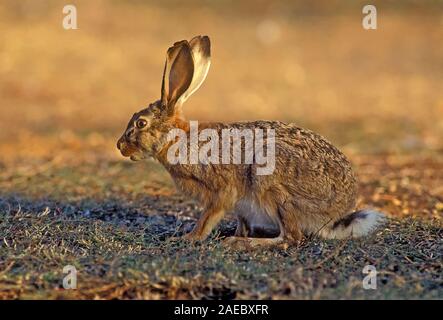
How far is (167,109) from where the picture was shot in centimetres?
624

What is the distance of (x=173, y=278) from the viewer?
5.02 meters

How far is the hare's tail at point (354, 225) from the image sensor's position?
5980 mm

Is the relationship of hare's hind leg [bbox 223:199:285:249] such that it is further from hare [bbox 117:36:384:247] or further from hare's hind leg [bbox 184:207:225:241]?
hare's hind leg [bbox 184:207:225:241]

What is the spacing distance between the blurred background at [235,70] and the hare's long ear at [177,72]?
14.9ft

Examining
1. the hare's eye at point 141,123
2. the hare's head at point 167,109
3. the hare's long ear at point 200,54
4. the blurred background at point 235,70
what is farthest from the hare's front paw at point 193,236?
the blurred background at point 235,70

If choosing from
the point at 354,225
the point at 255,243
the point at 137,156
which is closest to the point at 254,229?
the point at 255,243

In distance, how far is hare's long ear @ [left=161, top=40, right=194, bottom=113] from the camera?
6176mm

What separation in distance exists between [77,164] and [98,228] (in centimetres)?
376

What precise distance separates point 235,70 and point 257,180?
1185 cm

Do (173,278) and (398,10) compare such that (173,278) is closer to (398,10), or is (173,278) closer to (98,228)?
(98,228)

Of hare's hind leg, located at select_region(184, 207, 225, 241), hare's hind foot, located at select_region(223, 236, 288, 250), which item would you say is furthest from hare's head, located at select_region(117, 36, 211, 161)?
hare's hind foot, located at select_region(223, 236, 288, 250)

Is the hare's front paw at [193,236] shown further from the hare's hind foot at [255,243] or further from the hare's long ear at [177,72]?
the hare's long ear at [177,72]

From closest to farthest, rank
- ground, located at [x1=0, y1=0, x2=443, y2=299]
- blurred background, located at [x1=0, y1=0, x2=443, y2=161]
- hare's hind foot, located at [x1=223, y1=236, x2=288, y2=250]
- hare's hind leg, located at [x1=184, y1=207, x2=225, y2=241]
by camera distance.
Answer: ground, located at [x1=0, y1=0, x2=443, y2=299]
hare's hind foot, located at [x1=223, y1=236, x2=288, y2=250]
hare's hind leg, located at [x1=184, y1=207, x2=225, y2=241]
blurred background, located at [x1=0, y1=0, x2=443, y2=161]

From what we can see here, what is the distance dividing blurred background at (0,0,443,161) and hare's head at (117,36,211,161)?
447cm
